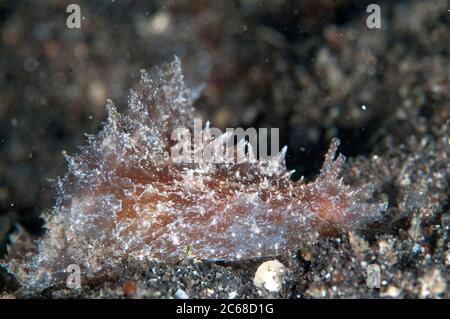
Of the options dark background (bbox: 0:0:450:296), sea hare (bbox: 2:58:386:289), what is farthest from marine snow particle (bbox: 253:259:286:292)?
dark background (bbox: 0:0:450:296)

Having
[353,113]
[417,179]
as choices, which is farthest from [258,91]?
[417,179]

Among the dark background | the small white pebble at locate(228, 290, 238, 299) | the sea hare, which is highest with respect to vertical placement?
the dark background

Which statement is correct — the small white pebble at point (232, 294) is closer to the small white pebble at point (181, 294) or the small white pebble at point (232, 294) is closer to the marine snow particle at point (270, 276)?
the marine snow particle at point (270, 276)

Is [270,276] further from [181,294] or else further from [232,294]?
[181,294]

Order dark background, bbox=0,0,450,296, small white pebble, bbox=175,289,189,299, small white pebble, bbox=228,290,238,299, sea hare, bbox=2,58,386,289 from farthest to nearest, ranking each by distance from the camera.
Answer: dark background, bbox=0,0,450,296 → sea hare, bbox=2,58,386,289 → small white pebble, bbox=228,290,238,299 → small white pebble, bbox=175,289,189,299

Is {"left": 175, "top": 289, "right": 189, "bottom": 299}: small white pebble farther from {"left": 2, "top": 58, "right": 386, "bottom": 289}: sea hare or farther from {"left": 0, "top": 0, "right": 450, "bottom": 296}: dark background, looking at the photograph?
{"left": 0, "top": 0, "right": 450, "bottom": 296}: dark background

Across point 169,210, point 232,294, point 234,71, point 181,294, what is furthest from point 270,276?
point 234,71
